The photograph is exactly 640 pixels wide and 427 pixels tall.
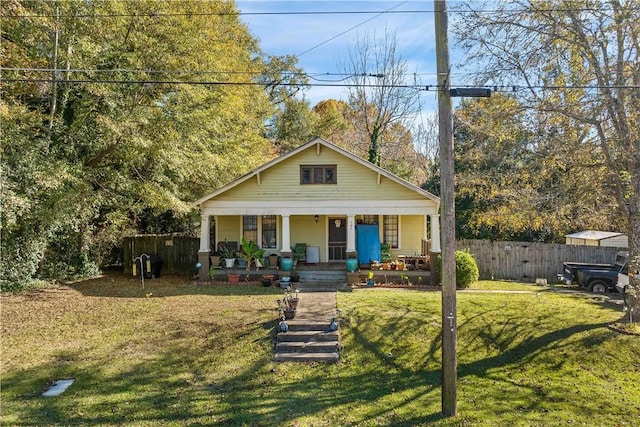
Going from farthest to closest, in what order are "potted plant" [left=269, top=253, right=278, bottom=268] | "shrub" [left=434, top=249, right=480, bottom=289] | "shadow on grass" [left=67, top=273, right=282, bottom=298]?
"potted plant" [left=269, top=253, right=278, bottom=268] < "shrub" [left=434, top=249, right=480, bottom=289] < "shadow on grass" [left=67, top=273, right=282, bottom=298]

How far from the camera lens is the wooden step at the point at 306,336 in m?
9.87

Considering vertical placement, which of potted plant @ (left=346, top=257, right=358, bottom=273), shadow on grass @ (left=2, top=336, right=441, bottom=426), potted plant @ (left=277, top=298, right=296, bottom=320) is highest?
potted plant @ (left=346, top=257, right=358, bottom=273)

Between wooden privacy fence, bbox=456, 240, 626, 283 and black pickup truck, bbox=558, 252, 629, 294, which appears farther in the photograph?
wooden privacy fence, bbox=456, 240, 626, 283

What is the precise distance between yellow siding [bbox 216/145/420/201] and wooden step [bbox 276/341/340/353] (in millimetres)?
7941

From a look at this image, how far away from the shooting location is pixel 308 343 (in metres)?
9.72

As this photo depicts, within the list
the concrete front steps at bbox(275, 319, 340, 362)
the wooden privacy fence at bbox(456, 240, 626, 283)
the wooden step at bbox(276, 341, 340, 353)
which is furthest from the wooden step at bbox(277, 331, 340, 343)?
the wooden privacy fence at bbox(456, 240, 626, 283)

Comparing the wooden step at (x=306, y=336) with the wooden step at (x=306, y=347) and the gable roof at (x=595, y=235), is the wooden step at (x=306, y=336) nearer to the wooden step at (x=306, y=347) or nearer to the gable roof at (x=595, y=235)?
the wooden step at (x=306, y=347)

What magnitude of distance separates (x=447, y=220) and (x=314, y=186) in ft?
33.7

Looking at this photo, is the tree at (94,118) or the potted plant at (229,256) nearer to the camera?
the tree at (94,118)

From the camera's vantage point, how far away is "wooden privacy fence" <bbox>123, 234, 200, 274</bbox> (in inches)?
760

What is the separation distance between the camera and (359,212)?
16453 millimetres

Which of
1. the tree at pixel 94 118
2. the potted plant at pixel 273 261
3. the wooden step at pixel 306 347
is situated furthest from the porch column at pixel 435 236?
the tree at pixel 94 118

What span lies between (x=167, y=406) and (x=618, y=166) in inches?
495

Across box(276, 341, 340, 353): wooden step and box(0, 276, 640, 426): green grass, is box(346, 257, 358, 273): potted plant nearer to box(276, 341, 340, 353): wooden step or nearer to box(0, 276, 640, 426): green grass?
box(0, 276, 640, 426): green grass
